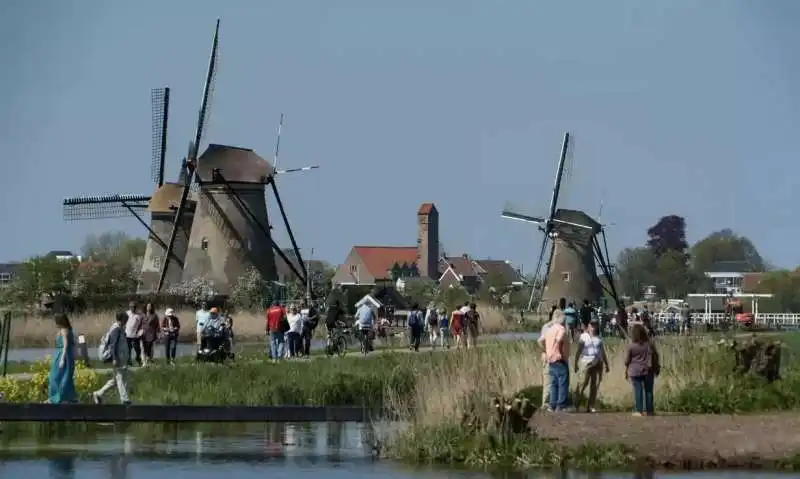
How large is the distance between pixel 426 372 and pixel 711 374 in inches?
217

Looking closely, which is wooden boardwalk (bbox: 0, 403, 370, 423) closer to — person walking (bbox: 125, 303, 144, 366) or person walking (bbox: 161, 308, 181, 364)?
person walking (bbox: 125, 303, 144, 366)

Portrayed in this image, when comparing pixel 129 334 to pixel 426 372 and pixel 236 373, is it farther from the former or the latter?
pixel 426 372

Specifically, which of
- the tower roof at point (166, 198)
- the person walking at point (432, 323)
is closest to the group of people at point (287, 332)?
the person walking at point (432, 323)

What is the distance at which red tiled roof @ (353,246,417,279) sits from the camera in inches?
6535

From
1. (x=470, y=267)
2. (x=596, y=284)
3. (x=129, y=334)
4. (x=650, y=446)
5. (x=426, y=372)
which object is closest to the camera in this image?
(x=650, y=446)

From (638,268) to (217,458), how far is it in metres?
159

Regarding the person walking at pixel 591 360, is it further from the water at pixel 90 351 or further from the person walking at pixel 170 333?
the person walking at pixel 170 333

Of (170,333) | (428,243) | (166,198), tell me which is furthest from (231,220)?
(428,243)

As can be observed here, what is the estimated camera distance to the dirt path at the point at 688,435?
77.6 ft

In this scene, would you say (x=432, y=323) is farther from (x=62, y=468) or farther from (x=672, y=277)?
(x=672, y=277)

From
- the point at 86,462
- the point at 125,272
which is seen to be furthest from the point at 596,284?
the point at 86,462

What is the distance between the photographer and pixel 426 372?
31875 millimetres

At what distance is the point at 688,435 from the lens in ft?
80.6

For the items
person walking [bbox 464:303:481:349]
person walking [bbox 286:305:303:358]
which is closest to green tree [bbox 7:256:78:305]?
person walking [bbox 464:303:481:349]
